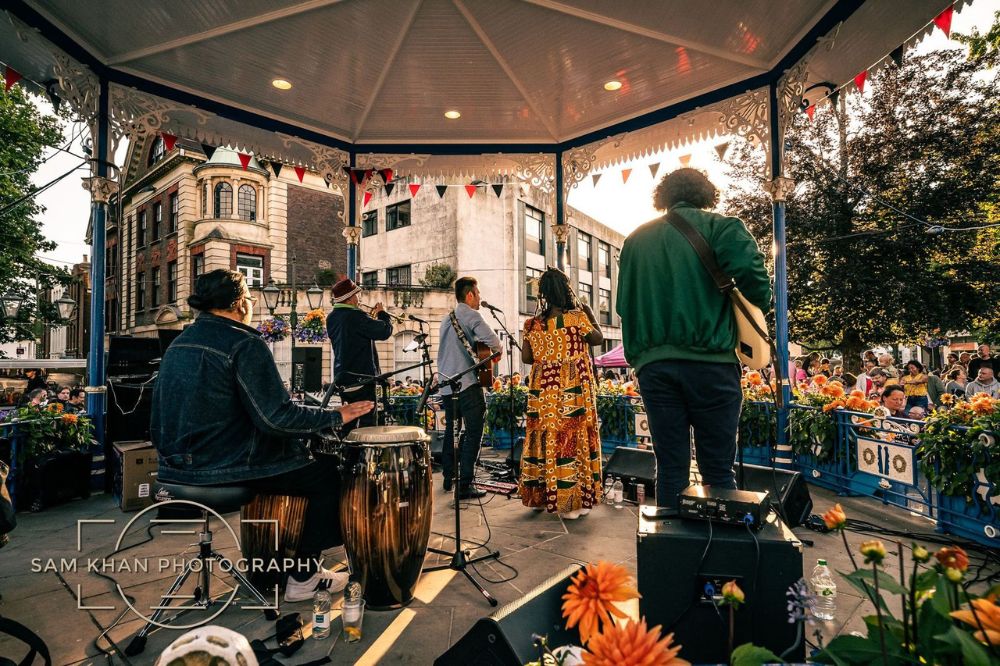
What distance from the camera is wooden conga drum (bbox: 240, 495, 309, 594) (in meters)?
3.15

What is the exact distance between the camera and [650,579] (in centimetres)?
196

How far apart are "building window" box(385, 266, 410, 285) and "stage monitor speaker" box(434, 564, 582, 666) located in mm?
26741

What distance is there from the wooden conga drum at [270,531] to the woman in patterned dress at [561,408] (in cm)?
211

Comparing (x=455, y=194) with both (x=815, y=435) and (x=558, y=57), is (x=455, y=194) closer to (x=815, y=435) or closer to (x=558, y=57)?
(x=558, y=57)

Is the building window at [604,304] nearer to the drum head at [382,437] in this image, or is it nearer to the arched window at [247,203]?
the arched window at [247,203]

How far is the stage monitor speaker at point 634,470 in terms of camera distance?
→ 526 centimetres

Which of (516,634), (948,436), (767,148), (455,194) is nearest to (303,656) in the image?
(516,634)

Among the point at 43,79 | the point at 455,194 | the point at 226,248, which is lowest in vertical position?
the point at 43,79

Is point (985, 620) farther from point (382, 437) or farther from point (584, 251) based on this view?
point (584, 251)

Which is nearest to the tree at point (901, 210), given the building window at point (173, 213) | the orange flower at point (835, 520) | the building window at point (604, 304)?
the orange flower at point (835, 520)

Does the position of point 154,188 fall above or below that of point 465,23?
above

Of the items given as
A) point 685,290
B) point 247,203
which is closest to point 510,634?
point 685,290

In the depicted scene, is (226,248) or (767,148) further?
(226,248)

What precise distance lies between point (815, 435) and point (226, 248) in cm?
2490
